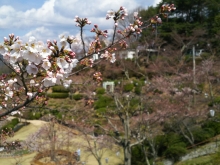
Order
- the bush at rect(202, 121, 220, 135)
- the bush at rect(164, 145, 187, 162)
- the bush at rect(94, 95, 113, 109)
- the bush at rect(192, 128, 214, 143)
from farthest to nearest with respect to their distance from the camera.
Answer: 1. the bush at rect(94, 95, 113, 109)
2. the bush at rect(202, 121, 220, 135)
3. the bush at rect(192, 128, 214, 143)
4. the bush at rect(164, 145, 187, 162)

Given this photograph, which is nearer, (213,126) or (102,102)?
(213,126)

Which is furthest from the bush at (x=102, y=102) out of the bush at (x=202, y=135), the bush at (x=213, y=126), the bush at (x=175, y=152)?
the bush at (x=175, y=152)

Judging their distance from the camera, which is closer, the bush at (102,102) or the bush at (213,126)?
the bush at (213,126)

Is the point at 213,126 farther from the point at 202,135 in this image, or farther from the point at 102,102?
the point at 102,102

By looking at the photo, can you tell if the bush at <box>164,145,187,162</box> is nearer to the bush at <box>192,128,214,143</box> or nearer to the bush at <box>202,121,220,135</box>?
the bush at <box>192,128,214,143</box>

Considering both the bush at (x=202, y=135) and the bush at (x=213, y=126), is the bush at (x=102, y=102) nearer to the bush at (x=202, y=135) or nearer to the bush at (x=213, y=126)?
the bush at (x=213, y=126)

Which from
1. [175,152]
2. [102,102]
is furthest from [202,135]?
[102,102]

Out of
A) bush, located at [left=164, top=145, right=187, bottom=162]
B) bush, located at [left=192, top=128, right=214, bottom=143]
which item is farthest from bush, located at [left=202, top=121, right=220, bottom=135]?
bush, located at [left=164, top=145, right=187, bottom=162]

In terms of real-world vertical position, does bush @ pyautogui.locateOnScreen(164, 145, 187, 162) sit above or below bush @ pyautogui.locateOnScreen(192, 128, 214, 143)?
below

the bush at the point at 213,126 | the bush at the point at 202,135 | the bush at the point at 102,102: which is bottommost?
the bush at the point at 202,135

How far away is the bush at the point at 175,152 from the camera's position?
853cm

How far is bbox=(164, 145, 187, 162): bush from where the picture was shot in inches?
336

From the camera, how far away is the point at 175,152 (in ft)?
28.1

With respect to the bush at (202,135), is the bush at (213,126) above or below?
above
